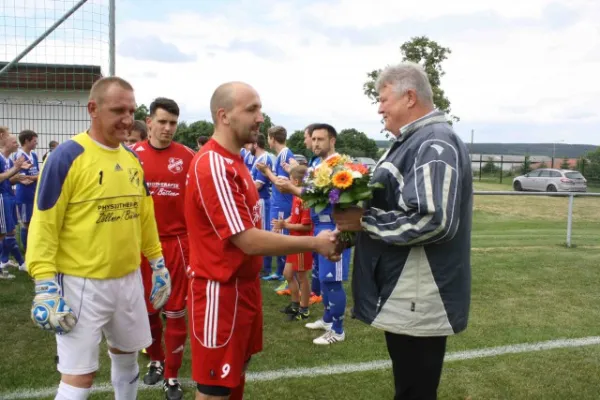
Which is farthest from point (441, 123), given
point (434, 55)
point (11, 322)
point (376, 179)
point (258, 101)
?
point (434, 55)

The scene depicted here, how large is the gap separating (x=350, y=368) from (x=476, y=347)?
1.49 meters

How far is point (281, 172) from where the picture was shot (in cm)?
827

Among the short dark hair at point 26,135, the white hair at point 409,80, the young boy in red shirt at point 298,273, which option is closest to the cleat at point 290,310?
the young boy in red shirt at point 298,273

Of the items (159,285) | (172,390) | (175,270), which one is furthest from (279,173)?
(159,285)

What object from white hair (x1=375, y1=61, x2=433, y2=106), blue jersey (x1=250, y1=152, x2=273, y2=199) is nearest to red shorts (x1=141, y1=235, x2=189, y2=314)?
white hair (x1=375, y1=61, x2=433, y2=106)

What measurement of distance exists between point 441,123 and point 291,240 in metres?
1.05

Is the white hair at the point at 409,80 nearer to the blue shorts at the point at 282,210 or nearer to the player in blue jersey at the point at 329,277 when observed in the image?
the player in blue jersey at the point at 329,277

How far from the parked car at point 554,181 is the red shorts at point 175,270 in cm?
2640

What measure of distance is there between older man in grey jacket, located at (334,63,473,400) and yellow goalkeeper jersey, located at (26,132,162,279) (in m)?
1.37

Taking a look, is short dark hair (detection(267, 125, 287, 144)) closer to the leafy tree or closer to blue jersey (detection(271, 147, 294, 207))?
blue jersey (detection(271, 147, 294, 207))

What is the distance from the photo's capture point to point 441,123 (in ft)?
9.29

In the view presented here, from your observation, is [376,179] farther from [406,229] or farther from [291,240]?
[291,240]

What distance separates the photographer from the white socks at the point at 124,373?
3490 millimetres

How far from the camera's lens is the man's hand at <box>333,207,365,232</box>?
2818 mm
